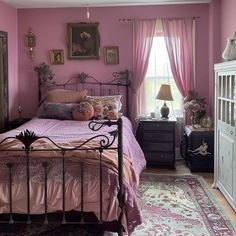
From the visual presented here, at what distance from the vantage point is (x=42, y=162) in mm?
2559

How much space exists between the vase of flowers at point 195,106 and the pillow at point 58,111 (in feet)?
5.27

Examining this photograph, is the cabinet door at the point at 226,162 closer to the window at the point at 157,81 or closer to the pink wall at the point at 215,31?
the pink wall at the point at 215,31

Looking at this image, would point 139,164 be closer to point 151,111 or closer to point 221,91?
point 221,91

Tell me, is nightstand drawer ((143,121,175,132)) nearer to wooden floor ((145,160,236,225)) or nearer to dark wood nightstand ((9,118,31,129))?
wooden floor ((145,160,236,225))

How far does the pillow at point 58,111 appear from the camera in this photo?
462 centimetres

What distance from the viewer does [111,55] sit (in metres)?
5.24

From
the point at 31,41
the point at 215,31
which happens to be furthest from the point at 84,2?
the point at 215,31

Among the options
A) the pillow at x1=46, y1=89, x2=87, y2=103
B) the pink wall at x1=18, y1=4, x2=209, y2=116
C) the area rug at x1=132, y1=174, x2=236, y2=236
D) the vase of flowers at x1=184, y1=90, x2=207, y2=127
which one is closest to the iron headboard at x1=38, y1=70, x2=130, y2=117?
the pink wall at x1=18, y1=4, x2=209, y2=116

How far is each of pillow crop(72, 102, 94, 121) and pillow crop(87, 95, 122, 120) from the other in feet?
0.36

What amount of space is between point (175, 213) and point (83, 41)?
3.10m

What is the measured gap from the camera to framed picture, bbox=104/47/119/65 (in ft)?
17.2

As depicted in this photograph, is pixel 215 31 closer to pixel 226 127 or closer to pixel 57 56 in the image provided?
pixel 226 127

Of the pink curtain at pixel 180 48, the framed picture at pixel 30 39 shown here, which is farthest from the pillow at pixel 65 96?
the pink curtain at pixel 180 48

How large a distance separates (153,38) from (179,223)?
9.80 feet
